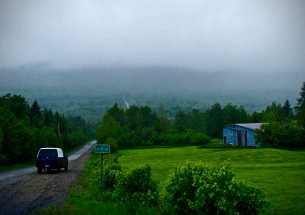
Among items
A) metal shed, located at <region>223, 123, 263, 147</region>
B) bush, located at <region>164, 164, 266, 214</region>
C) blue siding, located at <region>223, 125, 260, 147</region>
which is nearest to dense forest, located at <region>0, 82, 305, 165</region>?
metal shed, located at <region>223, 123, 263, 147</region>

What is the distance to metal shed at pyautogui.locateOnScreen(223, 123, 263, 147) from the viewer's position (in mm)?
91312

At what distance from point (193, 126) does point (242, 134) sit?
290ft

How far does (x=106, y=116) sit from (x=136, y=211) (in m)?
116

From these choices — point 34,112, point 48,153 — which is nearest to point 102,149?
point 48,153

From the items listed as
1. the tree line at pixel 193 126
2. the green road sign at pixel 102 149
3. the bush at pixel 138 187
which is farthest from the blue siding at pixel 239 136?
the bush at pixel 138 187

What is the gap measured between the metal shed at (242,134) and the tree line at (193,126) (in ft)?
12.6

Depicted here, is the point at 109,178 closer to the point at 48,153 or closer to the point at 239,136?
the point at 48,153

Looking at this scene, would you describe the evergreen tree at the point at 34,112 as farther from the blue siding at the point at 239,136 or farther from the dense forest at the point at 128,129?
the blue siding at the point at 239,136

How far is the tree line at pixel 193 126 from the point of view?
243ft

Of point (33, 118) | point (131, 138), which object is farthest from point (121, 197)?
point (131, 138)

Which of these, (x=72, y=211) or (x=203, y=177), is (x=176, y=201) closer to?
(x=203, y=177)

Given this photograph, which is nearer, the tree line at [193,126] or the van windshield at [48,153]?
the van windshield at [48,153]

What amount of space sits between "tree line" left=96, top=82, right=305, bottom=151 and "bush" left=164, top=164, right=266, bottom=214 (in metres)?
62.8

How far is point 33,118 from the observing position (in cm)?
10744
